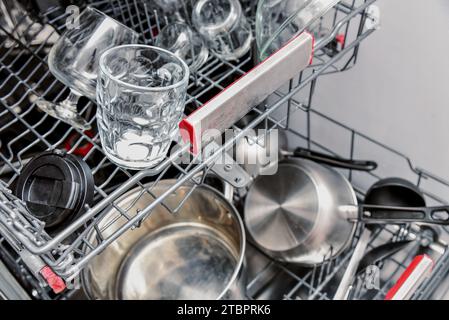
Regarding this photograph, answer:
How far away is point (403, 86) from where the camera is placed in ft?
2.90

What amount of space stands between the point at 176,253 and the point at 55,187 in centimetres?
41

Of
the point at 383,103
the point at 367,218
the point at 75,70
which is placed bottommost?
the point at 367,218

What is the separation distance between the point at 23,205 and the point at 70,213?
0.16ft

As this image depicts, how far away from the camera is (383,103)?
0.93 m

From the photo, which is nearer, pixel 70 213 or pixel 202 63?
pixel 70 213

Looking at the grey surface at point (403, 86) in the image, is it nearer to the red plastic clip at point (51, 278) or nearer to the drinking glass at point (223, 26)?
the drinking glass at point (223, 26)

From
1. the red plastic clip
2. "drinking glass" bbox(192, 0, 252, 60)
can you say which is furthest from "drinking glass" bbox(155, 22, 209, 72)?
the red plastic clip

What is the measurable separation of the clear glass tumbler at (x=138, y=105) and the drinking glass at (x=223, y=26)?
16 cm

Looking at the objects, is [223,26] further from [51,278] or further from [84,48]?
[51,278]

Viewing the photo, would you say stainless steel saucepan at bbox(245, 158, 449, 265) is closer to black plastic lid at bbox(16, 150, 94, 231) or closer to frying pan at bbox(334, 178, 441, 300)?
frying pan at bbox(334, 178, 441, 300)

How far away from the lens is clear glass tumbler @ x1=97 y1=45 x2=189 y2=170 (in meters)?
0.57

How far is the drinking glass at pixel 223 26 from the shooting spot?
761 mm

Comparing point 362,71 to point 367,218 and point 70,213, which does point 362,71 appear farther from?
point 70,213

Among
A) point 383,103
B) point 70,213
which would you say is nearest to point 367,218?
point 383,103
